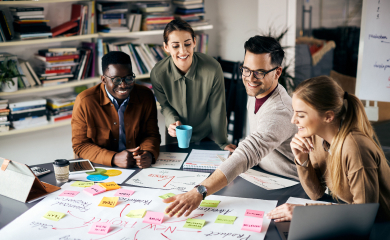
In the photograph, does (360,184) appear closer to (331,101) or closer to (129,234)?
(331,101)

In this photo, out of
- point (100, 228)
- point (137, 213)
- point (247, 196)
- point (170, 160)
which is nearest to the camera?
point (100, 228)

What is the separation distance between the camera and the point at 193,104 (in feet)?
7.39

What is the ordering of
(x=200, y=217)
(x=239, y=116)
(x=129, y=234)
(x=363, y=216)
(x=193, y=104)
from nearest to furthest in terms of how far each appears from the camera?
(x=363, y=216), (x=129, y=234), (x=200, y=217), (x=193, y=104), (x=239, y=116)

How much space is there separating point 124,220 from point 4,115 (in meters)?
2.08

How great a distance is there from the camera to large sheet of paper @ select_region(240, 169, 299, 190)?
155 cm

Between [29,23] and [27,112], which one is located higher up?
[29,23]

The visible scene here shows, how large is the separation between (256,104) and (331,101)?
51 centimetres

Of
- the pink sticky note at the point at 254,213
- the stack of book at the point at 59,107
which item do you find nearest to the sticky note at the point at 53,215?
the pink sticky note at the point at 254,213

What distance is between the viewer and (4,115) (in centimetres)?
285

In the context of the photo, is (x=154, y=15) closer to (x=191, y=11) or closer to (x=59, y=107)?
(x=191, y=11)

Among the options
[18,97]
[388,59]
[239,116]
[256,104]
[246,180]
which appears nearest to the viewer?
[246,180]

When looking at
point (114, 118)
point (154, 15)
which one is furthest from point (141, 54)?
point (114, 118)

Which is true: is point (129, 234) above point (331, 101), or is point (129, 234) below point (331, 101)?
below

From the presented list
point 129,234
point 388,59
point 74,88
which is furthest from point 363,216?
point 74,88
